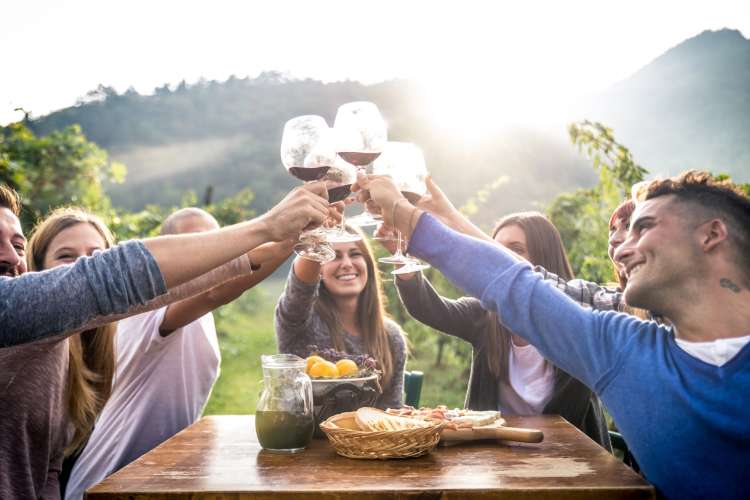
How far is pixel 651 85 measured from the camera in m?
8.88

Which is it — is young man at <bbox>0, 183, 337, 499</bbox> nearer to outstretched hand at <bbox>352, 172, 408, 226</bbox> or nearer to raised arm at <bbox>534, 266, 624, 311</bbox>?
outstretched hand at <bbox>352, 172, 408, 226</bbox>

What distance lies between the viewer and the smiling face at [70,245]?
254 cm

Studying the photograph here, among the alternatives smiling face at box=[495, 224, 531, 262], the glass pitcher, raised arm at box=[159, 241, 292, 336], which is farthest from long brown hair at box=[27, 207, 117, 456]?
smiling face at box=[495, 224, 531, 262]

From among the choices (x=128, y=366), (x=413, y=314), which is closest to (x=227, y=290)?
(x=128, y=366)

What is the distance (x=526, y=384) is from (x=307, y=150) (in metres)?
1.62

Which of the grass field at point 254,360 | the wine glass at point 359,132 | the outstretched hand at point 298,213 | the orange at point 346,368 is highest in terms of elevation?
the wine glass at point 359,132

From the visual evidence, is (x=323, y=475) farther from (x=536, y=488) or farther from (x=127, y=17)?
(x=127, y=17)

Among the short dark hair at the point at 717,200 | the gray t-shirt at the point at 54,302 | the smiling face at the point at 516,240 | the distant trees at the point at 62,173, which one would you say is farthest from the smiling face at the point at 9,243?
the distant trees at the point at 62,173

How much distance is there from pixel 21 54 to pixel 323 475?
28.9ft

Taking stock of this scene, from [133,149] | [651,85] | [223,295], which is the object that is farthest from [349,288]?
[133,149]

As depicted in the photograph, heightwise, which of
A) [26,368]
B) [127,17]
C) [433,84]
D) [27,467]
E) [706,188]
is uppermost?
[127,17]

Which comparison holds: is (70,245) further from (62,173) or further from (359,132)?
(62,173)

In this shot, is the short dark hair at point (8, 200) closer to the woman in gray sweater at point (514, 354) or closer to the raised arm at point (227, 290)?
the raised arm at point (227, 290)

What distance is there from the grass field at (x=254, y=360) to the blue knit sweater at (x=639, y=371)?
3.43 meters
